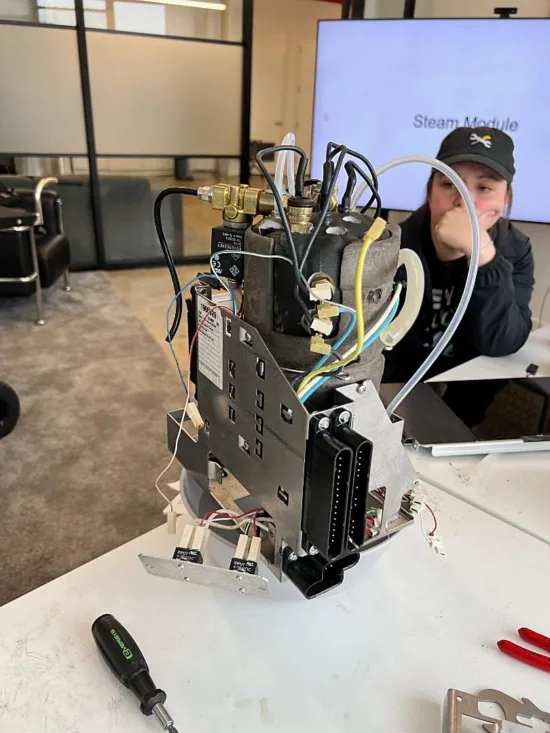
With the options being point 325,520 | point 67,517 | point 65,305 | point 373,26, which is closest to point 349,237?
point 325,520

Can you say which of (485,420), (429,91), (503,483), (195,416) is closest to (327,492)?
(195,416)

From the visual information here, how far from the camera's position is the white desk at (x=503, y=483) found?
0.78 metres

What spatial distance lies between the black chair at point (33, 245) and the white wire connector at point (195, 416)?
8.19ft

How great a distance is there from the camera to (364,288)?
53 cm

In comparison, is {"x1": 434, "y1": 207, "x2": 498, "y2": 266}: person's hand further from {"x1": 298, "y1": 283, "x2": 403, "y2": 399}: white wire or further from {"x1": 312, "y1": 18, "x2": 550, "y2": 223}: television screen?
{"x1": 312, "y1": 18, "x2": 550, "y2": 223}: television screen

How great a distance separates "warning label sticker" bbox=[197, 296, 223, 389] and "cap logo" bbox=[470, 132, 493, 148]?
3.29 ft

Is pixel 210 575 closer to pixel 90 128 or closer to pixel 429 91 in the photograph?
pixel 429 91

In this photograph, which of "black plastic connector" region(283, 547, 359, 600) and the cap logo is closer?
"black plastic connector" region(283, 547, 359, 600)

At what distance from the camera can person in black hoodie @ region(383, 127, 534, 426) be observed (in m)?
1.33

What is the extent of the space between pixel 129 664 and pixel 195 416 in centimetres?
26

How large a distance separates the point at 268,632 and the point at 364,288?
1.18 ft

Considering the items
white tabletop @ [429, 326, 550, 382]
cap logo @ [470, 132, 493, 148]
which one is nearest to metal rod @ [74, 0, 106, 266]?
cap logo @ [470, 132, 493, 148]

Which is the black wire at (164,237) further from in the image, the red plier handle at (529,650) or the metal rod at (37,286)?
the metal rod at (37,286)

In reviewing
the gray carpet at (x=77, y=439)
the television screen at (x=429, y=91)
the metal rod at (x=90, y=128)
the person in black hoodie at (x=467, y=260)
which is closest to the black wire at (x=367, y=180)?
the person in black hoodie at (x=467, y=260)
